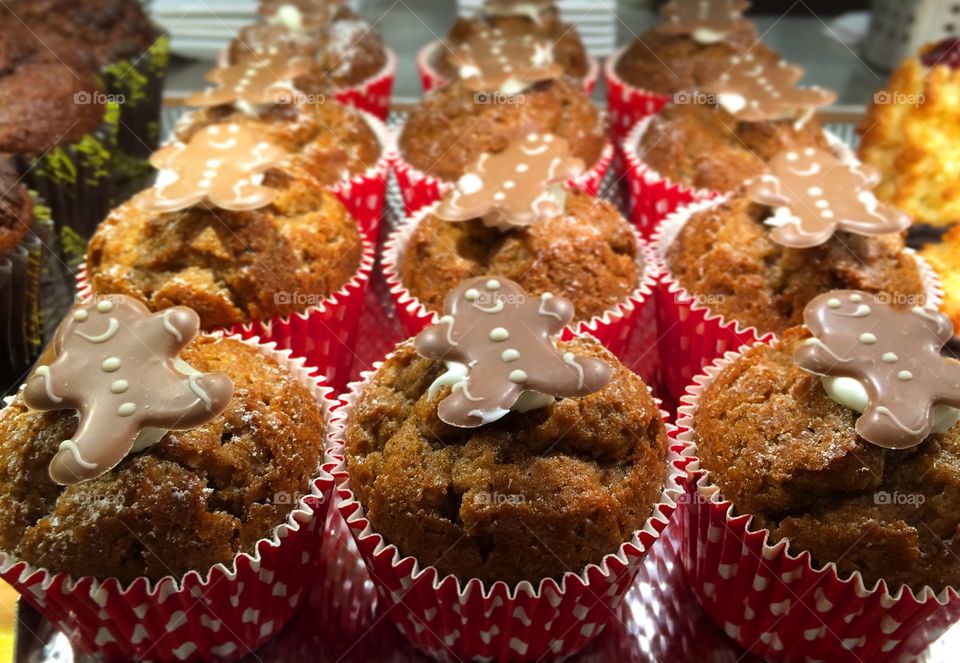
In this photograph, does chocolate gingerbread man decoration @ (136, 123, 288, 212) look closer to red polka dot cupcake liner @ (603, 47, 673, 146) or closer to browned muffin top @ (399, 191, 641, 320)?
browned muffin top @ (399, 191, 641, 320)

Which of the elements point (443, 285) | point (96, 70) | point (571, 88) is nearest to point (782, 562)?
point (443, 285)

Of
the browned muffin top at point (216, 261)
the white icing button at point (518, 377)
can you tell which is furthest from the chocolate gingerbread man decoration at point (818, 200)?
the browned muffin top at point (216, 261)

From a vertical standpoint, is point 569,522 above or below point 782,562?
above

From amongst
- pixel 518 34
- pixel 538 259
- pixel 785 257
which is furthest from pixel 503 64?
pixel 785 257

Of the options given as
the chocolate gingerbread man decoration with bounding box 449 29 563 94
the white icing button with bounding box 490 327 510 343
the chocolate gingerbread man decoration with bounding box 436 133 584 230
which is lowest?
the chocolate gingerbread man decoration with bounding box 449 29 563 94

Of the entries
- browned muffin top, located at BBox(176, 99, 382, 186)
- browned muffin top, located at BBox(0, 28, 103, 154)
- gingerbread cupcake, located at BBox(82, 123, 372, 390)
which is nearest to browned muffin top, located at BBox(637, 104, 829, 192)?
browned muffin top, located at BBox(176, 99, 382, 186)

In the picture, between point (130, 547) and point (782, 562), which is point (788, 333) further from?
point (130, 547)
